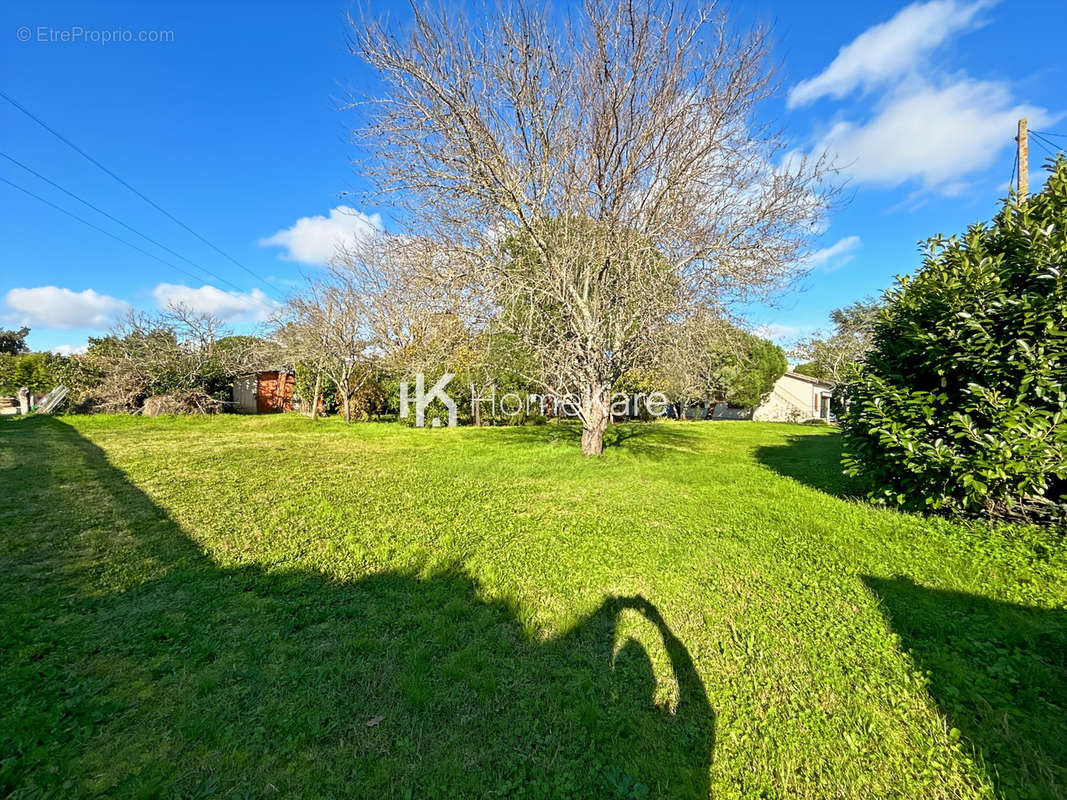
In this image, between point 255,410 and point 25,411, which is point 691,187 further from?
point 25,411

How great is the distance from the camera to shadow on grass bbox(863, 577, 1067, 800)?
5.90 ft

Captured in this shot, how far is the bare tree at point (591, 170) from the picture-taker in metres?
6.91

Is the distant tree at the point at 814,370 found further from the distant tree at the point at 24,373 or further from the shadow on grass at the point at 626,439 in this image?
the distant tree at the point at 24,373

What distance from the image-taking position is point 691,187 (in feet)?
26.2

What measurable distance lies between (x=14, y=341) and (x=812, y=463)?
39865 mm

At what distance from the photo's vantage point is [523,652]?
2537 millimetres

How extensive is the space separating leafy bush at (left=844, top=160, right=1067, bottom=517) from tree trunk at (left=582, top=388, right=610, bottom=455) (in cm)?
477

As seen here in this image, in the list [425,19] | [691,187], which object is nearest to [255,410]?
[425,19]

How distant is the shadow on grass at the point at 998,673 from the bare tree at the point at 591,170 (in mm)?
5851

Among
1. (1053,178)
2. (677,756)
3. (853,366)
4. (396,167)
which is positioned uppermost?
(396,167)

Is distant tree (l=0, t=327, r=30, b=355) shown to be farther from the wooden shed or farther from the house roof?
the house roof

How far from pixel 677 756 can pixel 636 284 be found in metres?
7.14

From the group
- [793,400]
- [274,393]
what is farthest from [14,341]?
[793,400]

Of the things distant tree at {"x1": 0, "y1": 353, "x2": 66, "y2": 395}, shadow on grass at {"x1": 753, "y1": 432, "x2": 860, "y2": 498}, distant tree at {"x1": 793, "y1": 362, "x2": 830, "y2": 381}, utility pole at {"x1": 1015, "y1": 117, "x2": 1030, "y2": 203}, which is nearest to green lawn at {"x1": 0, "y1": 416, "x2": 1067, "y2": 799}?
shadow on grass at {"x1": 753, "y1": 432, "x2": 860, "y2": 498}
